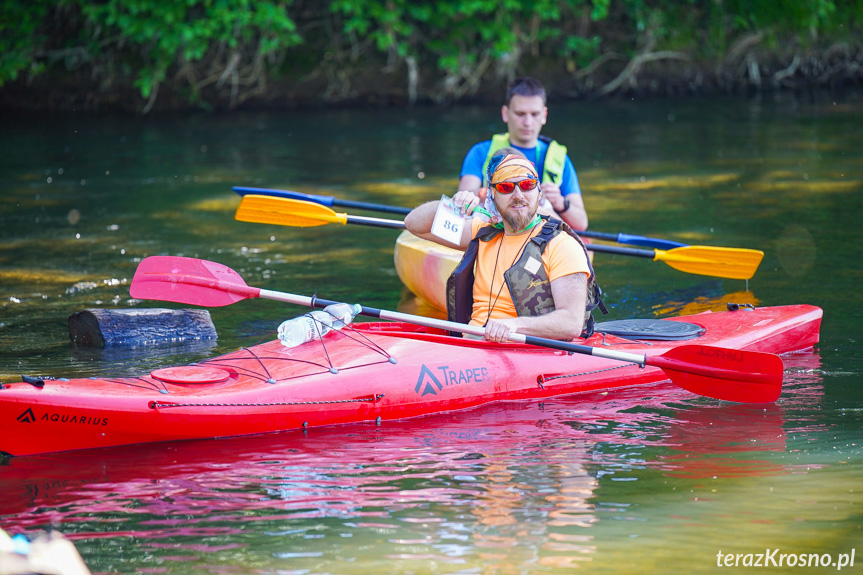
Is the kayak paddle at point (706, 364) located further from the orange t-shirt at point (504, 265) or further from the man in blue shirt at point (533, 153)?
the man in blue shirt at point (533, 153)

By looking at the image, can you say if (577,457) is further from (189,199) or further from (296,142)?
(296,142)

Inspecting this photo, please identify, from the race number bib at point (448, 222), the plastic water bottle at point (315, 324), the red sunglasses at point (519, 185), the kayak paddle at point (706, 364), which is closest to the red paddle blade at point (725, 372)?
the kayak paddle at point (706, 364)

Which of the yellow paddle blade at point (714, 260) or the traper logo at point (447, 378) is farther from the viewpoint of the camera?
the yellow paddle blade at point (714, 260)

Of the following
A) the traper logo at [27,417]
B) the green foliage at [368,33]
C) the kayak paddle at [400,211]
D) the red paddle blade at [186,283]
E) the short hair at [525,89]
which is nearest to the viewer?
the traper logo at [27,417]

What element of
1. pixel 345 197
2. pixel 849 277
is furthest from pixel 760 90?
pixel 849 277

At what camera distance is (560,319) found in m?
3.96

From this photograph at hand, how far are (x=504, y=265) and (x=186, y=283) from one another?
1.42 metres

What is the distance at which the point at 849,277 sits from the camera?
6.03m

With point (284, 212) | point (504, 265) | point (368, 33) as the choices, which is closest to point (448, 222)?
point (504, 265)

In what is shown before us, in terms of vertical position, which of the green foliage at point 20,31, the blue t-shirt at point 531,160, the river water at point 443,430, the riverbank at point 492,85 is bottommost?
the river water at point 443,430

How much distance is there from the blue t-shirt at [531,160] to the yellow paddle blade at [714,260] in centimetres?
60

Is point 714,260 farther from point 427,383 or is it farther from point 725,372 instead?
point 427,383

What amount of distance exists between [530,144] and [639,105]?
8529 millimetres

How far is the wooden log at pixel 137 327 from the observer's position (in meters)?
4.95
